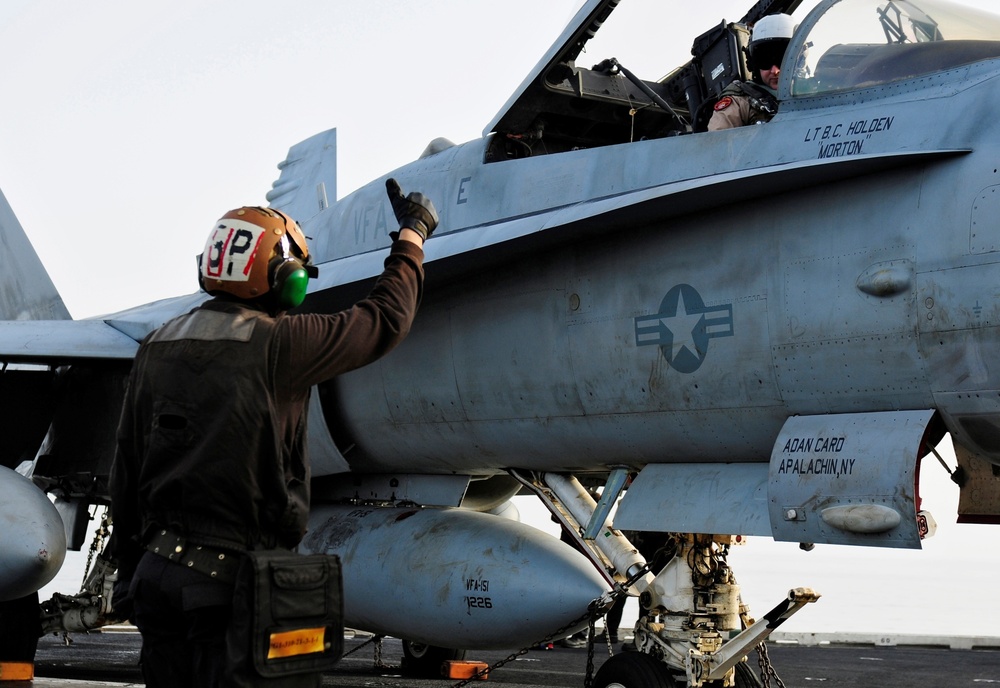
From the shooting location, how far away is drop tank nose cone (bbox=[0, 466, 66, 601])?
255 inches

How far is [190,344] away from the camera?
306cm

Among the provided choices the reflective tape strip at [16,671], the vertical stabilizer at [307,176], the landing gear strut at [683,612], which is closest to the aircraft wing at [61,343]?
the reflective tape strip at [16,671]

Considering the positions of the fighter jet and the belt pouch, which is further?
the fighter jet

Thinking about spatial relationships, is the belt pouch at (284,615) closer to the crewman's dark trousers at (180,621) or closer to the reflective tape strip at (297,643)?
the reflective tape strip at (297,643)

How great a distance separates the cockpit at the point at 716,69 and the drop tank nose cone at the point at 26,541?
3387mm

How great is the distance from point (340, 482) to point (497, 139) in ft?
8.15

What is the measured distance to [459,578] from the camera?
5.93 metres

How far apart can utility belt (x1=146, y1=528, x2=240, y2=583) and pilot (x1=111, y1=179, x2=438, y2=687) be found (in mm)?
11

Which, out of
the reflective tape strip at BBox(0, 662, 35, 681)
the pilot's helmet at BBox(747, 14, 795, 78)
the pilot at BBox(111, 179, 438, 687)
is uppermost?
the pilot's helmet at BBox(747, 14, 795, 78)

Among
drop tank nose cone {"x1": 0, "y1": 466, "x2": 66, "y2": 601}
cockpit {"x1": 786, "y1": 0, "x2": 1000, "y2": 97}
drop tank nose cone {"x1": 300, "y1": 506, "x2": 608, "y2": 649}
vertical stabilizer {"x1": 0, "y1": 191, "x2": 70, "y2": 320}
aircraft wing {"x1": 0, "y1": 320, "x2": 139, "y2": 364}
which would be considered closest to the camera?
cockpit {"x1": 786, "y1": 0, "x2": 1000, "y2": 97}

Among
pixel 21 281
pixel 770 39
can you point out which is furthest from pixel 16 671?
pixel 770 39

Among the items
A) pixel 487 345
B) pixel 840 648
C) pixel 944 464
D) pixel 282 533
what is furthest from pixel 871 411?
pixel 840 648

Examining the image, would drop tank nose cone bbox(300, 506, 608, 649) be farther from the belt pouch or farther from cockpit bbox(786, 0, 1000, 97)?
the belt pouch

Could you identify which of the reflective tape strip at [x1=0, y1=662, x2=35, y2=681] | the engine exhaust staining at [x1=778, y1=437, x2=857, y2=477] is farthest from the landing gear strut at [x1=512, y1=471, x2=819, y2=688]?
the reflective tape strip at [x1=0, y1=662, x2=35, y2=681]
